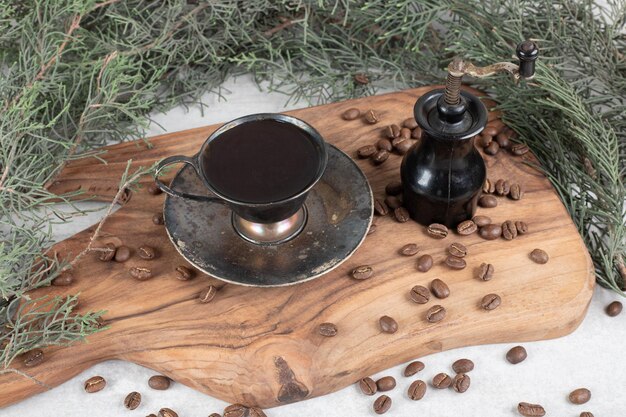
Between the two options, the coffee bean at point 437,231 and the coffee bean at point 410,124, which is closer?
the coffee bean at point 437,231

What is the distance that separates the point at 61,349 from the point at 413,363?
2.13 feet

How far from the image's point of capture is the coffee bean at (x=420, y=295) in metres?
1.58

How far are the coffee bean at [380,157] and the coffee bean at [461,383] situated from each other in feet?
1.59

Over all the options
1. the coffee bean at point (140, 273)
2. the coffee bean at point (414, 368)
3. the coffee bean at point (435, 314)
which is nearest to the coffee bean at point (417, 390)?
the coffee bean at point (414, 368)

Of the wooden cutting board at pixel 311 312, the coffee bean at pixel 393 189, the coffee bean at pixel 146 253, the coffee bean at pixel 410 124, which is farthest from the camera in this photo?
the coffee bean at pixel 410 124

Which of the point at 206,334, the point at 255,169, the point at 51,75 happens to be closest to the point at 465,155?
the point at 255,169

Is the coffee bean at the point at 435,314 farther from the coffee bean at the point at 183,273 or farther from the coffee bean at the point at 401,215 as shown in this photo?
the coffee bean at the point at 183,273

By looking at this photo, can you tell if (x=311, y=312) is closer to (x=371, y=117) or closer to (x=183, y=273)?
(x=183, y=273)

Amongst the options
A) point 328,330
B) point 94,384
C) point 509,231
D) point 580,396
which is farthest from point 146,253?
point 580,396

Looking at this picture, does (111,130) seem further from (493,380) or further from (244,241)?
(493,380)

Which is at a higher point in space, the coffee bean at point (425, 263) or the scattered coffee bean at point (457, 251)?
the scattered coffee bean at point (457, 251)

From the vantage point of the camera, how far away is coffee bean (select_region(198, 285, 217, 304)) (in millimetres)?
1574

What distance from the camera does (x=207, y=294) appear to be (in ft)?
5.17

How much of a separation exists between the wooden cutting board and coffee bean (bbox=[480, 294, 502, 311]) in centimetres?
1
